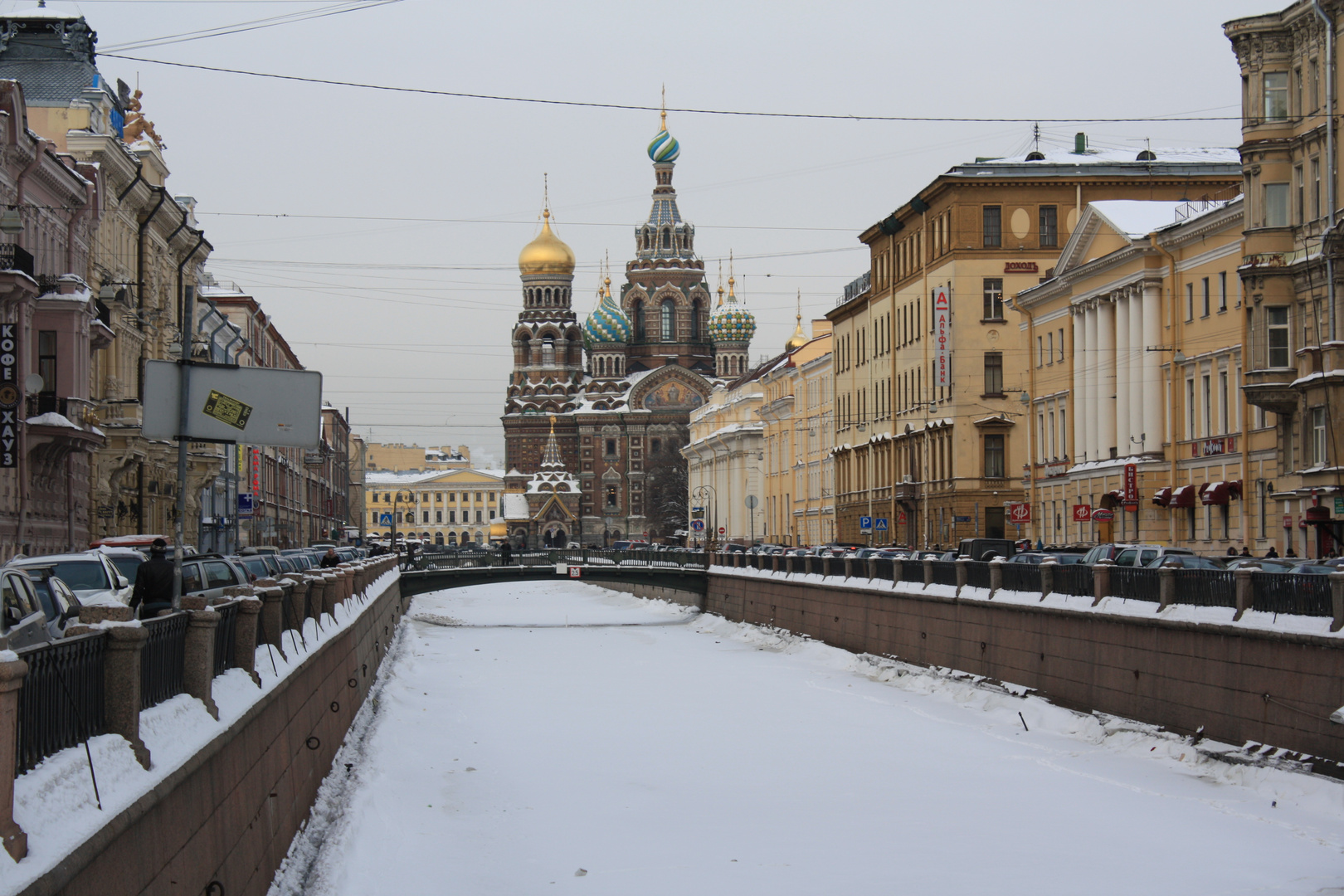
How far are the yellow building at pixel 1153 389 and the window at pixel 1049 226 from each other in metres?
7.21

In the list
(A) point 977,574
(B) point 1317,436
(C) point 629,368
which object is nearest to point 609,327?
(C) point 629,368

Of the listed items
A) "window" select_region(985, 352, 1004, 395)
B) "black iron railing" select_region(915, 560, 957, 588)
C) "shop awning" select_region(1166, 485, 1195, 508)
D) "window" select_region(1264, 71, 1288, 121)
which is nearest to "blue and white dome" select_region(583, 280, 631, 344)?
"window" select_region(985, 352, 1004, 395)

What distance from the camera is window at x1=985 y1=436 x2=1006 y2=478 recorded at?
224ft

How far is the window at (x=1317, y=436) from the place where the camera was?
1582 inches

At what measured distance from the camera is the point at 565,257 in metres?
198

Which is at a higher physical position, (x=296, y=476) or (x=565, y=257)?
(x=565, y=257)

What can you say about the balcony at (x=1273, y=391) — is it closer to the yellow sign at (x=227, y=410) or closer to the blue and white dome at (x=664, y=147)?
the yellow sign at (x=227, y=410)

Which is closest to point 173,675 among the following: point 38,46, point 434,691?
point 434,691

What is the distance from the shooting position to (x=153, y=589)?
18.5m

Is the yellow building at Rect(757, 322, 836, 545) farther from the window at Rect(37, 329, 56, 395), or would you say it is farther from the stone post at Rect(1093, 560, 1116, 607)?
the stone post at Rect(1093, 560, 1116, 607)

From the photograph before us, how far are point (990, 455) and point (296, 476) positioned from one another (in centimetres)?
5245

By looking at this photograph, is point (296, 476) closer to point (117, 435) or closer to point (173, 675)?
point (117, 435)

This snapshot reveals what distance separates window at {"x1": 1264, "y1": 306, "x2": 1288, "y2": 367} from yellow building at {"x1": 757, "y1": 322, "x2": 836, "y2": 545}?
4827cm

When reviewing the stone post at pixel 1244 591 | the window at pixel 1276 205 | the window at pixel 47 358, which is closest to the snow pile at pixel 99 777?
the stone post at pixel 1244 591
